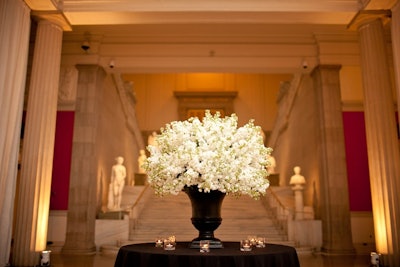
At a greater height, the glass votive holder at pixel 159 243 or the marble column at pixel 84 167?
the marble column at pixel 84 167

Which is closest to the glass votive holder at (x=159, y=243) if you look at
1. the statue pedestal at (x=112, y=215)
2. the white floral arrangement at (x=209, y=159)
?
the white floral arrangement at (x=209, y=159)

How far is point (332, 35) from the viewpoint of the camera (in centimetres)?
991

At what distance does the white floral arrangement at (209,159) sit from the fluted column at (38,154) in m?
4.13

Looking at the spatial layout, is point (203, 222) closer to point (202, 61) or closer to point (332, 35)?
point (202, 61)

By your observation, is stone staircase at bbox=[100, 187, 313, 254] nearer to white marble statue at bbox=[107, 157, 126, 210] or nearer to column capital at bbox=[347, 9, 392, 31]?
white marble statue at bbox=[107, 157, 126, 210]

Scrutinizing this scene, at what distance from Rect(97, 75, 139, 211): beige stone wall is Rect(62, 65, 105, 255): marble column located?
489 millimetres

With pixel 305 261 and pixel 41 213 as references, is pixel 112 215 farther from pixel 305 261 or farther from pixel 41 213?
pixel 305 261

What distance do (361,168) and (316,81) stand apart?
8.00 feet

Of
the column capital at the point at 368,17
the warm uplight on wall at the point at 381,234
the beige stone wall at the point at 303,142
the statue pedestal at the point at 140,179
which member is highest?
the column capital at the point at 368,17

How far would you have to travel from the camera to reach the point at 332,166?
936 cm

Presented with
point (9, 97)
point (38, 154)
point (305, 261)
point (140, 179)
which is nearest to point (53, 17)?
point (9, 97)

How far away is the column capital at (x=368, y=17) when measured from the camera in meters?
7.11

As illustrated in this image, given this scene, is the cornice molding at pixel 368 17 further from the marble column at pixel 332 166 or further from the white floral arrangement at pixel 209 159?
the white floral arrangement at pixel 209 159

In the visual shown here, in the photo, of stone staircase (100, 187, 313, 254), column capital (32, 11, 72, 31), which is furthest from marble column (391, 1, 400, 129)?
column capital (32, 11, 72, 31)
